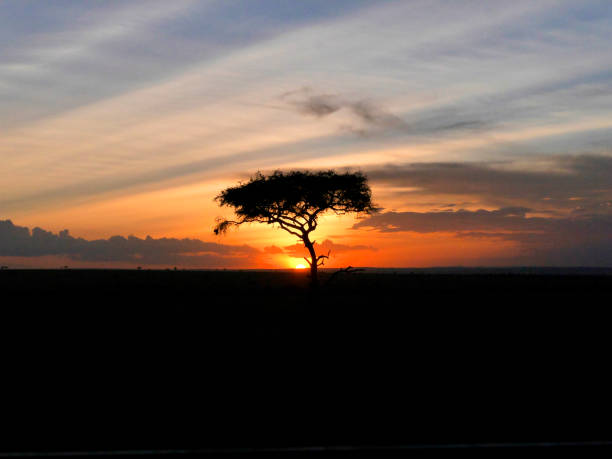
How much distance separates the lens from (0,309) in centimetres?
3659

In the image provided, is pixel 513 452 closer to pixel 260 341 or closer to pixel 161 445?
pixel 161 445

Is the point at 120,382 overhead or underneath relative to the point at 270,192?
underneath

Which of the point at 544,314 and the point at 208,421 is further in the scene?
the point at 544,314

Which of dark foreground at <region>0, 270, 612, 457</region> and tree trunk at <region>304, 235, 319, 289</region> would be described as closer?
dark foreground at <region>0, 270, 612, 457</region>

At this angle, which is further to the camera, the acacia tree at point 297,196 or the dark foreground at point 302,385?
the acacia tree at point 297,196

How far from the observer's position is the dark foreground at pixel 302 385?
9492 millimetres

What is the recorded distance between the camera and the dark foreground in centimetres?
949

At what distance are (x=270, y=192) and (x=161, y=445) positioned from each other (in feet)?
Answer: 133

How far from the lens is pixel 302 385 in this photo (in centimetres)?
1384

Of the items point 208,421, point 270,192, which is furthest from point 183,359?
point 270,192

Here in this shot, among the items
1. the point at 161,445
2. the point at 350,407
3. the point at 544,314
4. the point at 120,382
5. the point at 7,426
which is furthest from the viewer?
the point at 544,314

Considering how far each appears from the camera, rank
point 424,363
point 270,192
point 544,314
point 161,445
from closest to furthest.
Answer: point 161,445 < point 424,363 < point 544,314 < point 270,192

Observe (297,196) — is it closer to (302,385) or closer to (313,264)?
(313,264)

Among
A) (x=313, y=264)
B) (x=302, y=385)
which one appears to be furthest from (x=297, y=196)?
(x=302, y=385)
